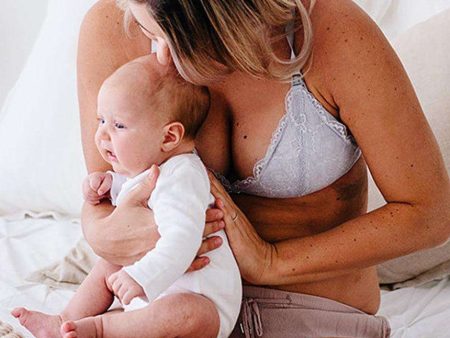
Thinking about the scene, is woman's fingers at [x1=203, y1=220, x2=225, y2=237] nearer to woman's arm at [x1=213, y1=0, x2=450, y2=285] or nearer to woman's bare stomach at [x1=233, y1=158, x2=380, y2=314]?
woman's arm at [x1=213, y1=0, x2=450, y2=285]

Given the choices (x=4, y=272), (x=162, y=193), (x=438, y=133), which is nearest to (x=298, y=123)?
(x=162, y=193)

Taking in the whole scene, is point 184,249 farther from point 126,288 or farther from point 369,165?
point 369,165

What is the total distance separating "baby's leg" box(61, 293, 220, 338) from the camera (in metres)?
1.23

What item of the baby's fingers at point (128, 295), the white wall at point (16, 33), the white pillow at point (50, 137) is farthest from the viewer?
the white wall at point (16, 33)

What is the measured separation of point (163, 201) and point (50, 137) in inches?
38.9

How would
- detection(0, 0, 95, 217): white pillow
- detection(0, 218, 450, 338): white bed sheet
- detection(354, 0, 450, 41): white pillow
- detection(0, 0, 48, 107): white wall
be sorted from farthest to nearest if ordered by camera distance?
detection(0, 0, 48, 107): white wall, detection(0, 0, 95, 217): white pillow, detection(354, 0, 450, 41): white pillow, detection(0, 218, 450, 338): white bed sheet

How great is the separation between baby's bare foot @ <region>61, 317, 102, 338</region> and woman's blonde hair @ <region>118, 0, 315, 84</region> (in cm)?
36

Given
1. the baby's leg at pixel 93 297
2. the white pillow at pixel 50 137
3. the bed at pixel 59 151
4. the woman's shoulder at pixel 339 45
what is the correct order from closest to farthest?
the woman's shoulder at pixel 339 45, the baby's leg at pixel 93 297, the bed at pixel 59 151, the white pillow at pixel 50 137

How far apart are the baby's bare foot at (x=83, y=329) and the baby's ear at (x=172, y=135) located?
26 cm

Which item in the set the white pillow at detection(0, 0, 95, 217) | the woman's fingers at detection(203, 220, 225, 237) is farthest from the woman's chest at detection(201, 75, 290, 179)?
the white pillow at detection(0, 0, 95, 217)

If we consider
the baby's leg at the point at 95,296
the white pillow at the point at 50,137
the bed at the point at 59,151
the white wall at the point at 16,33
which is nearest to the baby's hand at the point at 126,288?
the baby's leg at the point at 95,296

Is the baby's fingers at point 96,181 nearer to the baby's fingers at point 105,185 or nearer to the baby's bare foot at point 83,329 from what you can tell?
the baby's fingers at point 105,185

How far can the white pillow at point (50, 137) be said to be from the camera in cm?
217

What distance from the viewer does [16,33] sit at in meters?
2.62
